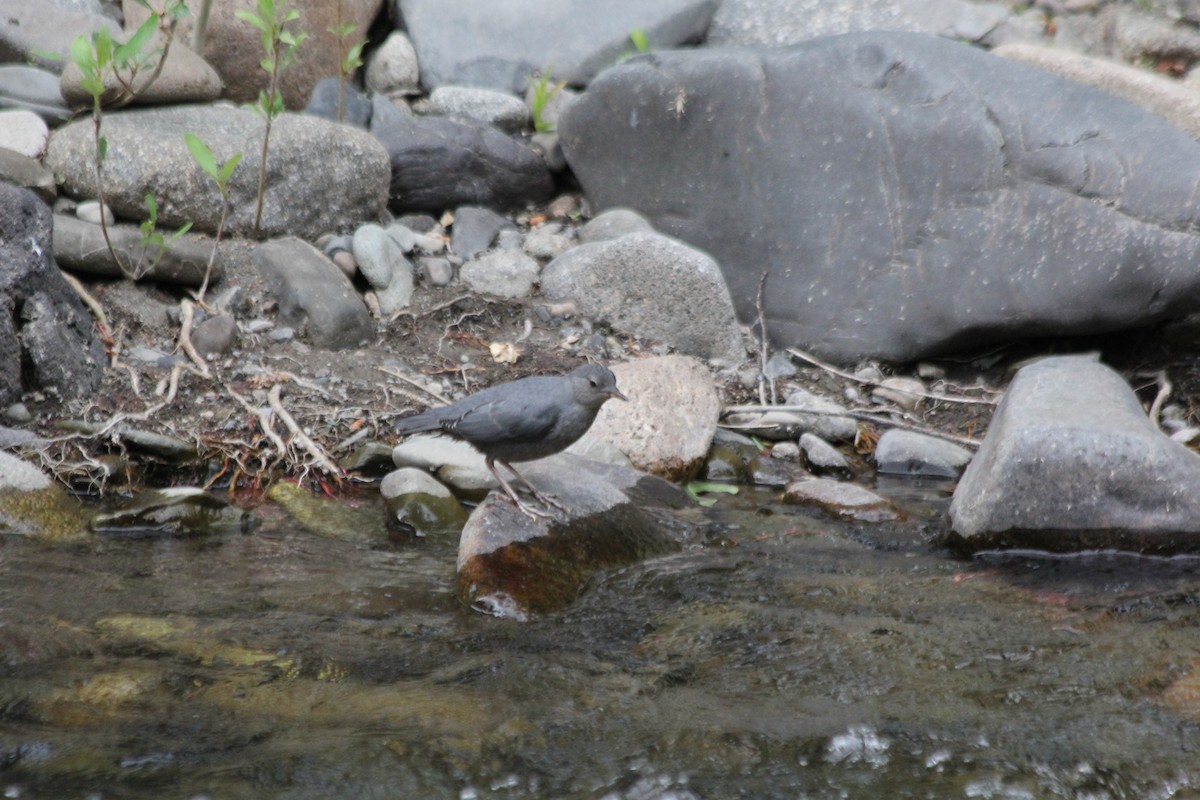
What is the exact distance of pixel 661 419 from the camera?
19.5 feet

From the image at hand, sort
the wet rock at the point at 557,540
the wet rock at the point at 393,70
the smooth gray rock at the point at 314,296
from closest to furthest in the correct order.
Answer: the wet rock at the point at 557,540
the smooth gray rock at the point at 314,296
the wet rock at the point at 393,70

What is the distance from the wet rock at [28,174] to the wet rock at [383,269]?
→ 1680 mm


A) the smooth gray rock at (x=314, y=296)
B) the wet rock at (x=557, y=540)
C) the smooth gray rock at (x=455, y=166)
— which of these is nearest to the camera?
the wet rock at (x=557, y=540)

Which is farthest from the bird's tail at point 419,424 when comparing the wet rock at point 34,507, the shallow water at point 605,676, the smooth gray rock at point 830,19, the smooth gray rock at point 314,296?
the smooth gray rock at point 830,19

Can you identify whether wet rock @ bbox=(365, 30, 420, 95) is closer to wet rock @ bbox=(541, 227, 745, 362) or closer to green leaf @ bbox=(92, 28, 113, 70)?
wet rock @ bbox=(541, 227, 745, 362)

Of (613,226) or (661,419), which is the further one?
(613,226)

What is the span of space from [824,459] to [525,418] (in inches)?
87.3

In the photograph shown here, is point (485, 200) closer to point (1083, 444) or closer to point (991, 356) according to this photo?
point (991, 356)

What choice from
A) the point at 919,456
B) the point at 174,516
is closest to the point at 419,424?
the point at 174,516

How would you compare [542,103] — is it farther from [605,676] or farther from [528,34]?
[605,676]

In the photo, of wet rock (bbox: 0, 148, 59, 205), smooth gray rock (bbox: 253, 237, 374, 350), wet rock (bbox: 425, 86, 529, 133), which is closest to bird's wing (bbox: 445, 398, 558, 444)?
smooth gray rock (bbox: 253, 237, 374, 350)

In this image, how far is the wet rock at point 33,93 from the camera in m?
7.04

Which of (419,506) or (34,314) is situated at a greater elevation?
(34,314)

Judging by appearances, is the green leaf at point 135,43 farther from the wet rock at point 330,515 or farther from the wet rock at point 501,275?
A: the wet rock at point 501,275
